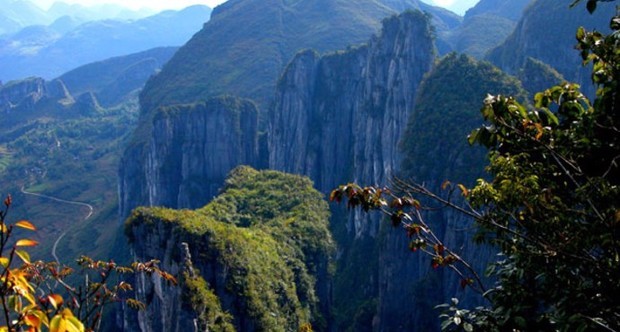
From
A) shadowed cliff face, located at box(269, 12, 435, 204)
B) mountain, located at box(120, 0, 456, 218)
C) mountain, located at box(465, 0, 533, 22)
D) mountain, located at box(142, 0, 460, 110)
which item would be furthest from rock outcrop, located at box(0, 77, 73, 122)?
mountain, located at box(465, 0, 533, 22)

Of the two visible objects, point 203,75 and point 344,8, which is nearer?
point 203,75

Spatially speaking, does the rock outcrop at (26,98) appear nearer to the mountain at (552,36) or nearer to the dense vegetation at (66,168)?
the dense vegetation at (66,168)

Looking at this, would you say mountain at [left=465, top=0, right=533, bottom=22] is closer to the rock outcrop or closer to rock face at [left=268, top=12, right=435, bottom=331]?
rock face at [left=268, top=12, right=435, bottom=331]

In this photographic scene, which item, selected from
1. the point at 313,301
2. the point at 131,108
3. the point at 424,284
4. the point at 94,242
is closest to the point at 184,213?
the point at 313,301

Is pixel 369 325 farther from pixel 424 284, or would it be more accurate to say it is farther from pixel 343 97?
pixel 343 97

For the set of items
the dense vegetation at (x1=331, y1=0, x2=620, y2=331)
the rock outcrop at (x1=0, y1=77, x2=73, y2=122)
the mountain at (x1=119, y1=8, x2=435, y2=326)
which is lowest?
the rock outcrop at (x1=0, y1=77, x2=73, y2=122)

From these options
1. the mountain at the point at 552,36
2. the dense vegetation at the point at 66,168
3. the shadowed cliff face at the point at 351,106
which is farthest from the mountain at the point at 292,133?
the mountain at the point at 552,36
